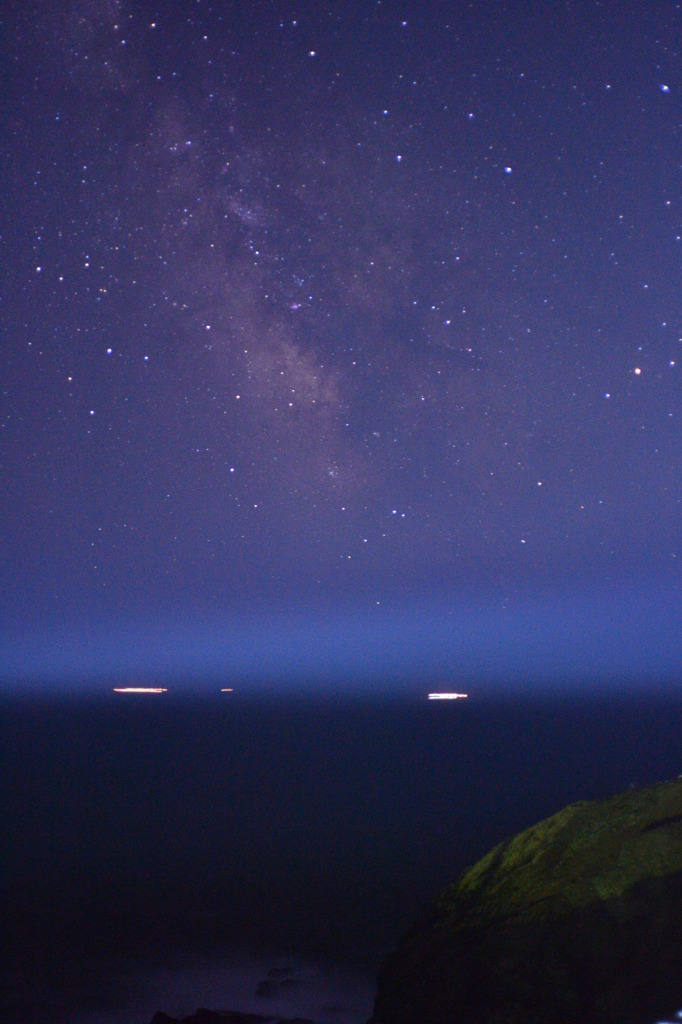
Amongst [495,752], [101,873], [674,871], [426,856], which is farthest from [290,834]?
[495,752]

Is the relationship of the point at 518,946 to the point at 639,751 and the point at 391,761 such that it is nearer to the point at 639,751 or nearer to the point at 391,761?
the point at 391,761

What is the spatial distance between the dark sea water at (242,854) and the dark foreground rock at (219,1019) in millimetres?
1126

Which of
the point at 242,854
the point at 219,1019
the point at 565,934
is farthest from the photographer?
the point at 242,854

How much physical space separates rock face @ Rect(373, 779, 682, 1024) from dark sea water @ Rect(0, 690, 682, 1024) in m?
5.05

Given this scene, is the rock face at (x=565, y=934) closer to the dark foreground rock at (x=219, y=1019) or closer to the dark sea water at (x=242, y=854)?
the dark foreground rock at (x=219, y=1019)

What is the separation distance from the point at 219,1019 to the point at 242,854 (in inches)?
810

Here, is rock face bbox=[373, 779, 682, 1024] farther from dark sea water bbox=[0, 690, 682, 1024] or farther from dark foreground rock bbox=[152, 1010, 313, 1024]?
dark sea water bbox=[0, 690, 682, 1024]

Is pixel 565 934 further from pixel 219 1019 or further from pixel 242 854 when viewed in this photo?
pixel 242 854

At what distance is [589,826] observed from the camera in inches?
493

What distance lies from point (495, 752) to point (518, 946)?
236 ft

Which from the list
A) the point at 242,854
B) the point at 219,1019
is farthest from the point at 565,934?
the point at 242,854

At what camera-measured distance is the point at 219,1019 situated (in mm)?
13445

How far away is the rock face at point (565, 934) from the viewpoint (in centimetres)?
1005

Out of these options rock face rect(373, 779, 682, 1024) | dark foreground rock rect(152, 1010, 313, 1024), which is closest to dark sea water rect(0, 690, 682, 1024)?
dark foreground rock rect(152, 1010, 313, 1024)
